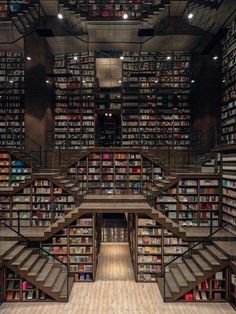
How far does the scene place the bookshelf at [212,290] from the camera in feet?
23.7

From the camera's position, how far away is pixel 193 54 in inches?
502

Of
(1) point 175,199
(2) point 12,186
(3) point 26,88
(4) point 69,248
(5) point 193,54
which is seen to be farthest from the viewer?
(5) point 193,54

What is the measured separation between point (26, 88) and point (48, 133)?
1.88m

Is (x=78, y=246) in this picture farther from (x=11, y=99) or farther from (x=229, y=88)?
(x=229, y=88)

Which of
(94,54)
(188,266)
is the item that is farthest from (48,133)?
(188,266)

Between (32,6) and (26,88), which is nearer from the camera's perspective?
(32,6)

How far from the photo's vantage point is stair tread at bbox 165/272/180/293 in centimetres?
724

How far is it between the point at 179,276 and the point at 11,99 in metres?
9.33

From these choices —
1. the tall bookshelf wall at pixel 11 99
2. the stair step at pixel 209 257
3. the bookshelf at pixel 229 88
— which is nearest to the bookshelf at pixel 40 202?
the tall bookshelf wall at pixel 11 99

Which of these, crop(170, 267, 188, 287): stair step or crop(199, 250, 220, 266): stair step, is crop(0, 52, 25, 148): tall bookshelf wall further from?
crop(199, 250, 220, 266): stair step

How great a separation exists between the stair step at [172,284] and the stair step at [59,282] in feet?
8.44

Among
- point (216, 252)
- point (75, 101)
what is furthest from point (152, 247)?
point (75, 101)

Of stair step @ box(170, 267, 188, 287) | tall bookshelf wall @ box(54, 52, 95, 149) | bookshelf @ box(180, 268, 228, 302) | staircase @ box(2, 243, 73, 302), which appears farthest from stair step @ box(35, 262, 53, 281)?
tall bookshelf wall @ box(54, 52, 95, 149)

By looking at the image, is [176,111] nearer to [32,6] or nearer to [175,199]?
[175,199]
